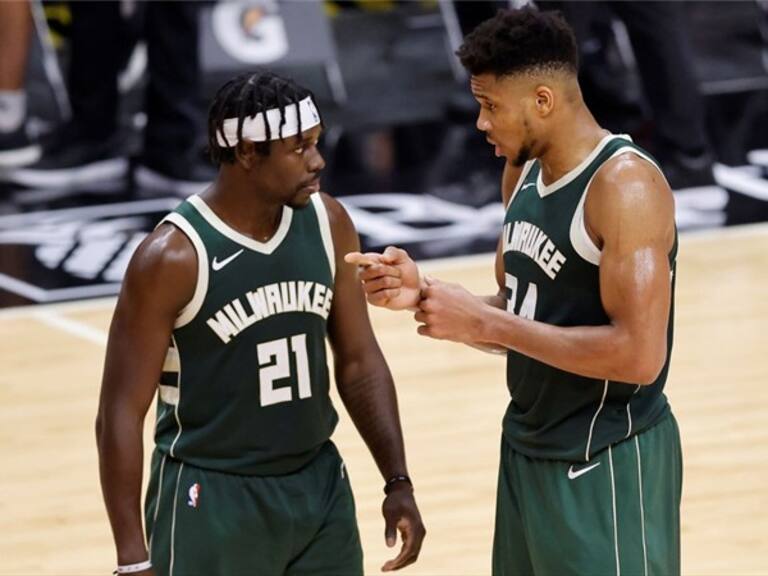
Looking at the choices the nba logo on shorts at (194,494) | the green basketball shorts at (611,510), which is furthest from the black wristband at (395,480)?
the nba logo on shorts at (194,494)

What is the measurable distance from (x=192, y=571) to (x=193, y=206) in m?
0.76

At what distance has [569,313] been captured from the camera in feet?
11.6

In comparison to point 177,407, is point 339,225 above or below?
above

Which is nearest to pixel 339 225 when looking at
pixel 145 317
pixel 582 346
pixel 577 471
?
pixel 145 317

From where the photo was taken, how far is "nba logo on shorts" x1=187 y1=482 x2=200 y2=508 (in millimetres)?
3602

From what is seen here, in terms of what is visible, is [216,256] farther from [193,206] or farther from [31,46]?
[31,46]

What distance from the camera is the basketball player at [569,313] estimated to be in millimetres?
3373

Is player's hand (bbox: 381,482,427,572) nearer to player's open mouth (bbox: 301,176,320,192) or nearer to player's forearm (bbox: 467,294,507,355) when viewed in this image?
player's forearm (bbox: 467,294,507,355)

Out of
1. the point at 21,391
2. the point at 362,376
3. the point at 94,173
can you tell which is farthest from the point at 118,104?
the point at 362,376

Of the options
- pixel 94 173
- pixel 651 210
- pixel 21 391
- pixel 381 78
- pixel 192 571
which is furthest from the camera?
pixel 381 78

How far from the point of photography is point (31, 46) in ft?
35.6

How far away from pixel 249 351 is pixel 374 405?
1.29 ft

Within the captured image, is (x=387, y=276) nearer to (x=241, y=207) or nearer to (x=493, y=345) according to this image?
(x=241, y=207)

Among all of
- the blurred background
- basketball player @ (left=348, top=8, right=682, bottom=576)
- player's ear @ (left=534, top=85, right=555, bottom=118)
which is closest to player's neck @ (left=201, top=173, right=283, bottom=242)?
basketball player @ (left=348, top=8, right=682, bottom=576)
